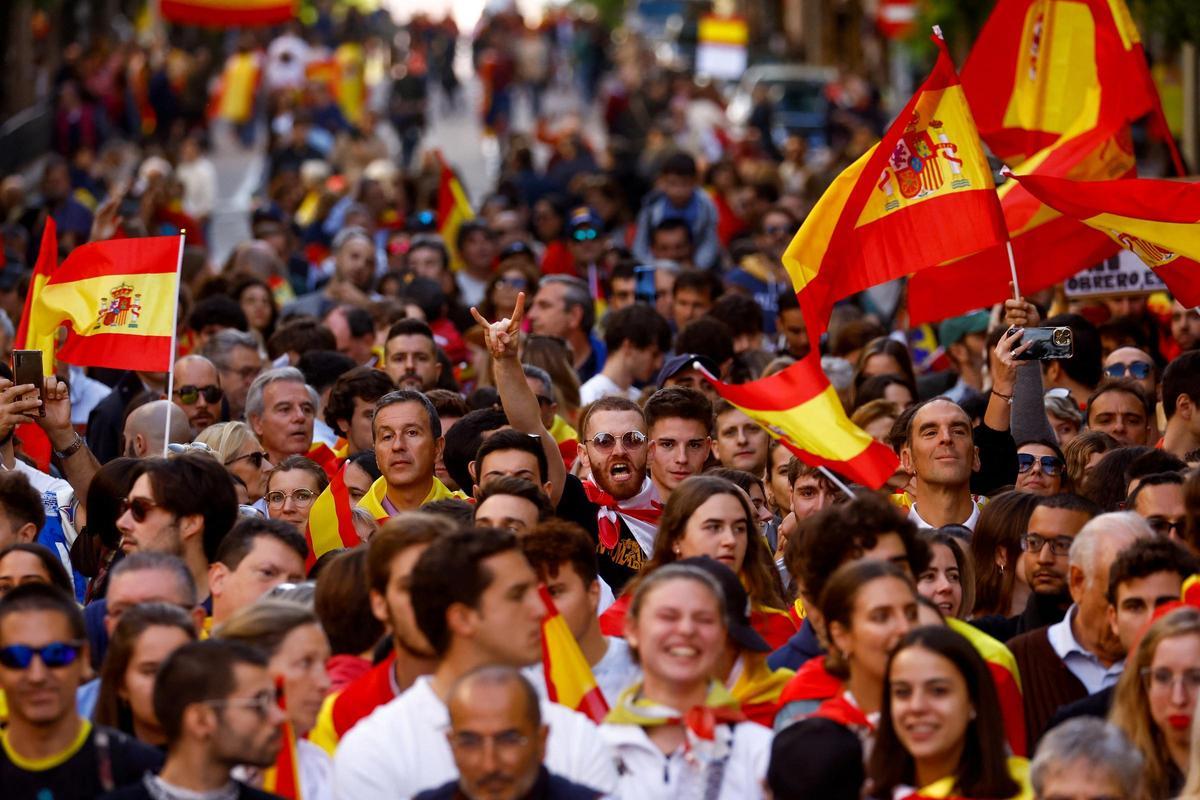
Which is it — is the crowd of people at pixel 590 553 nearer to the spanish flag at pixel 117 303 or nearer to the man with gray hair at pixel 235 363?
the man with gray hair at pixel 235 363

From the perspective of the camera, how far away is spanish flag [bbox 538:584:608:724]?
7453mm

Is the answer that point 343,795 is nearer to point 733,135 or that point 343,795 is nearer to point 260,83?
point 733,135

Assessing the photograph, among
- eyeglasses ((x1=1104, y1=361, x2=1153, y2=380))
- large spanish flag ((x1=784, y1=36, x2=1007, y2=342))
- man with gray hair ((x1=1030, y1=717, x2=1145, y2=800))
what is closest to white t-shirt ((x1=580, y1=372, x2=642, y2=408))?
eyeglasses ((x1=1104, y1=361, x2=1153, y2=380))

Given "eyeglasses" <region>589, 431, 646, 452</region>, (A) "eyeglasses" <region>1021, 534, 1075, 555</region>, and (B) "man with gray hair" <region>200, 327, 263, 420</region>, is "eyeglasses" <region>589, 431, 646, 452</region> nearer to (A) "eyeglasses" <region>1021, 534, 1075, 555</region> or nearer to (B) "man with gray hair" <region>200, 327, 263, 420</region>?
(A) "eyeglasses" <region>1021, 534, 1075, 555</region>

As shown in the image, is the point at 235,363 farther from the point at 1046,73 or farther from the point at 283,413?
the point at 1046,73

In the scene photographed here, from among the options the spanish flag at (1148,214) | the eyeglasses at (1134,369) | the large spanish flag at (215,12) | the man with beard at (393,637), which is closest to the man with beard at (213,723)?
the man with beard at (393,637)

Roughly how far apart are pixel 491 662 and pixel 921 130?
4.63 meters

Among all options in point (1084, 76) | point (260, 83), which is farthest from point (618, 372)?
point (260, 83)

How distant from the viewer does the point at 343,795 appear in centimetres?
677

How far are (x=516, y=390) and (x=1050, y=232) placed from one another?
3.64 meters

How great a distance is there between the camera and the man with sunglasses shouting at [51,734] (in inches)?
262

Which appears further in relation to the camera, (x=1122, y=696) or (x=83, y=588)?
(x=83, y=588)

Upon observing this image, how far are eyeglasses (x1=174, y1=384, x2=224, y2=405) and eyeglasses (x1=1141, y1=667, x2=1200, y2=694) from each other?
6384 millimetres

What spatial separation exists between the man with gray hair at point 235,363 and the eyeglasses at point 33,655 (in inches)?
245
